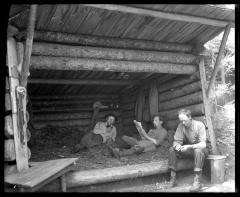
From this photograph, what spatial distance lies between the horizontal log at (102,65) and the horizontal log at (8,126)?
1257 millimetres

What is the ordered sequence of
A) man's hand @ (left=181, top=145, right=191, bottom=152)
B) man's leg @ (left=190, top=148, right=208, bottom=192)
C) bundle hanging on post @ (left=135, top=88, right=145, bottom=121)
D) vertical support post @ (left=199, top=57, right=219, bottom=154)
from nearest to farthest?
man's leg @ (left=190, top=148, right=208, bottom=192) < man's hand @ (left=181, top=145, right=191, bottom=152) < vertical support post @ (left=199, top=57, right=219, bottom=154) < bundle hanging on post @ (left=135, top=88, right=145, bottom=121)

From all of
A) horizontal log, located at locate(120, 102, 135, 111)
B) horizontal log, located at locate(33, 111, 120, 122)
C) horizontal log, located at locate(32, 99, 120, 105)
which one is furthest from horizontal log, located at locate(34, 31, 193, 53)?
horizontal log, located at locate(33, 111, 120, 122)

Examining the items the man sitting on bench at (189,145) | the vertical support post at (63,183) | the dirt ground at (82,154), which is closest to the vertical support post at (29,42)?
the vertical support post at (63,183)

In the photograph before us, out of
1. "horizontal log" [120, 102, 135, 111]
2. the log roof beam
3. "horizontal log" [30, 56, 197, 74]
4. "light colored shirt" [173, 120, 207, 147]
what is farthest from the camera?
"horizontal log" [120, 102, 135, 111]

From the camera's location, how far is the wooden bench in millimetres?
4066

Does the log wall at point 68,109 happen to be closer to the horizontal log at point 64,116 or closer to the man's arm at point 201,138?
the horizontal log at point 64,116

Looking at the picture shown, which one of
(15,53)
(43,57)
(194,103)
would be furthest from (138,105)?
(15,53)

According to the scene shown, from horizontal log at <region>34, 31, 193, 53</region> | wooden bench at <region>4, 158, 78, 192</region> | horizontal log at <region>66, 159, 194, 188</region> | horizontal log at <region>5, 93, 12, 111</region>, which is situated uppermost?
horizontal log at <region>34, 31, 193, 53</region>

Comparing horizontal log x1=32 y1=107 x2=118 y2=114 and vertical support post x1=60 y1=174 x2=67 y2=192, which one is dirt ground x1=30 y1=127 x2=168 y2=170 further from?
horizontal log x1=32 y1=107 x2=118 y2=114

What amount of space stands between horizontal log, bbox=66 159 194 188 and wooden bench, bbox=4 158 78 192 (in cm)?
38

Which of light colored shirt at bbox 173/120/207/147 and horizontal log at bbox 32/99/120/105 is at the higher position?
horizontal log at bbox 32/99/120/105

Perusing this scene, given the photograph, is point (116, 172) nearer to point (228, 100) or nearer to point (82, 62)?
point (82, 62)

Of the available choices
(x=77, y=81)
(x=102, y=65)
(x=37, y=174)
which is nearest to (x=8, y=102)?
(x=37, y=174)

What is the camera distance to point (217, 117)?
7.23 metres
